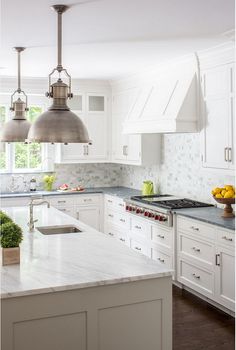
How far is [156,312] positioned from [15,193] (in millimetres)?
4519

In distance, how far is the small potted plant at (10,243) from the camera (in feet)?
9.45

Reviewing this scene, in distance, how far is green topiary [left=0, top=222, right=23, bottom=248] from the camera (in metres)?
2.88

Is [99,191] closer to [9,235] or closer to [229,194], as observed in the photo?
[229,194]

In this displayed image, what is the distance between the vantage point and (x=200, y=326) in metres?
4.02

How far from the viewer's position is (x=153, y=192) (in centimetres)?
659

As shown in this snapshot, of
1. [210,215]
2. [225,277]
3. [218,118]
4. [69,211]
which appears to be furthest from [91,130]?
[225,277]

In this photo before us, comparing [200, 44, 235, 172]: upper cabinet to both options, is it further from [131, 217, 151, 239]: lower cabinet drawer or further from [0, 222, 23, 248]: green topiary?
[0, 222, 23, 248]: green topiary

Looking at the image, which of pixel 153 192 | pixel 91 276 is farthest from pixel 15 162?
pixel 91 276

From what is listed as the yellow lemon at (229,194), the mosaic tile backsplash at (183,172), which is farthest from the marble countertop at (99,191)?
the yellow lemon at (229,194)

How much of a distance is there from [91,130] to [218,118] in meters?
2.93

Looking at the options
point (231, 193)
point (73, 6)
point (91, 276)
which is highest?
point (73, 6)

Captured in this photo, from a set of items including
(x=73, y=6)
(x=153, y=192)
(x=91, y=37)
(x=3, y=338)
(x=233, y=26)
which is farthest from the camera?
(x=153, y=192)

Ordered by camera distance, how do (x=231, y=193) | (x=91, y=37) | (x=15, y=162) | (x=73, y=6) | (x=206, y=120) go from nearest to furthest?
(x=73, y=6) < (x=91, y=37) < (x=231, y=193) < (x=206, y=120) < (x=15, y=162)

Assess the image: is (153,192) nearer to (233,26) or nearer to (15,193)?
(15,193)
